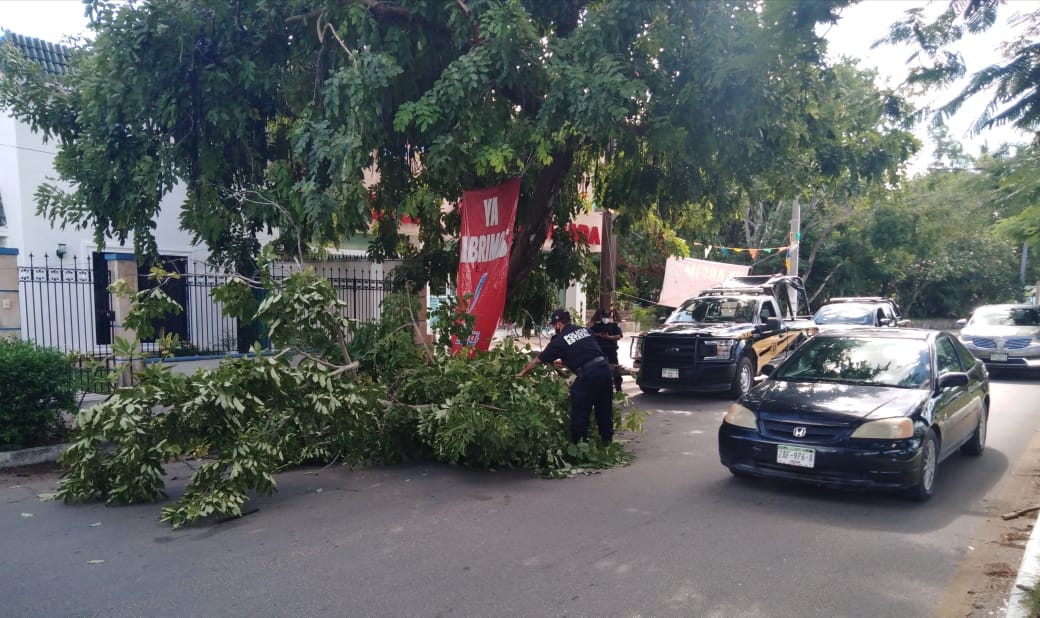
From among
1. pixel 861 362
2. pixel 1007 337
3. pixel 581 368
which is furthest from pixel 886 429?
pixel 1007 337

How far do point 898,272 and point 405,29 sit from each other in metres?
27.4

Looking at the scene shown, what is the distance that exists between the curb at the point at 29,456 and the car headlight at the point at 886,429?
8.08m

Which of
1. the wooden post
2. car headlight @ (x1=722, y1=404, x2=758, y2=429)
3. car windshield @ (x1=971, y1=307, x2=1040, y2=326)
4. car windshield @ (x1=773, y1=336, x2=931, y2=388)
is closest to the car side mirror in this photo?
car windshield @ (x1=773, y1=336, x2=931, y2=388)

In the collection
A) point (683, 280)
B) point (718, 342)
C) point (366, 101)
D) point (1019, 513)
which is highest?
point (366, 101)

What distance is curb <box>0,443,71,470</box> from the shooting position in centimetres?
779

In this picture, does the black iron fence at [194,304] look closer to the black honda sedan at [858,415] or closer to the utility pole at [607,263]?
the utility pole at [607,263]

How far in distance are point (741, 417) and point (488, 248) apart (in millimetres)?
4618

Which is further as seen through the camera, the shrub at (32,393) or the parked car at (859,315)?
the parked car at (859,315)

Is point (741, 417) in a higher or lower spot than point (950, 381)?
lower

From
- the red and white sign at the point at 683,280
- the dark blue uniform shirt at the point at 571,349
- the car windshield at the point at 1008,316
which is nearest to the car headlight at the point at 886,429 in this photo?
the dark blue uniform shirt at the point at 571,349

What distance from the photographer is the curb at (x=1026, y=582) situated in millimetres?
4152

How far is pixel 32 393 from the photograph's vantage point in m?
7.97

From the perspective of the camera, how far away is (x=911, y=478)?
240 inches

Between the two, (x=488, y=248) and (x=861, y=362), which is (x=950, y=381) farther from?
(x=488, y=248)
